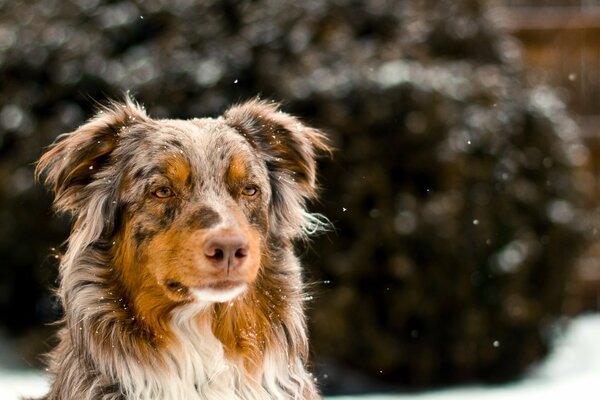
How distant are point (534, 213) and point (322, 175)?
2084mm

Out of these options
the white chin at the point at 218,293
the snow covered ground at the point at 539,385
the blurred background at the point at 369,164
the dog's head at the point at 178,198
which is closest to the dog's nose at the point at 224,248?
the dog's head at the point at 178,198

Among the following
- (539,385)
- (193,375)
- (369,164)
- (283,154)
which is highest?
(283,154)

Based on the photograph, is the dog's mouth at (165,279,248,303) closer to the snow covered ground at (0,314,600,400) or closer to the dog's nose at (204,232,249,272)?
the dog's nose at (204,232,249,272)

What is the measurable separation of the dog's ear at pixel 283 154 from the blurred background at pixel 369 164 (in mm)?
3076

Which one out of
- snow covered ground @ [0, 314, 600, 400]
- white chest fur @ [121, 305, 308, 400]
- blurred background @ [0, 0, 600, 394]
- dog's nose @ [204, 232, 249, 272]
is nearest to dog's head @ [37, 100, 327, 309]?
dog's nose @ [204, 232, 249, 272]

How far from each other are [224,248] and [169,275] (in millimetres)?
325

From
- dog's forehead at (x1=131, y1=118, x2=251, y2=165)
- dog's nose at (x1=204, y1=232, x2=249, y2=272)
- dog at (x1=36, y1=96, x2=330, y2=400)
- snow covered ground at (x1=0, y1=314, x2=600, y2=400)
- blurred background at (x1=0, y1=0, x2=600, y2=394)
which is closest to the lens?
dog's nose at (x1=204, y1=232, x2=249, y2=272)

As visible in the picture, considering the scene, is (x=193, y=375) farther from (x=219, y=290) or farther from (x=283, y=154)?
(x=283, y=154)

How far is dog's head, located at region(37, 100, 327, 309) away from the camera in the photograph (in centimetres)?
395

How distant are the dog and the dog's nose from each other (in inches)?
2.2

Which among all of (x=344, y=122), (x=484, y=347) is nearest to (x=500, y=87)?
(x=344, y=122)

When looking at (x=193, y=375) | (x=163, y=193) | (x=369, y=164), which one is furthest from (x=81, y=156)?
(x=369, y=164)

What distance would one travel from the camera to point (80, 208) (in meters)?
4.49

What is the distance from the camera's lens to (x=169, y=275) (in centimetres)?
404
